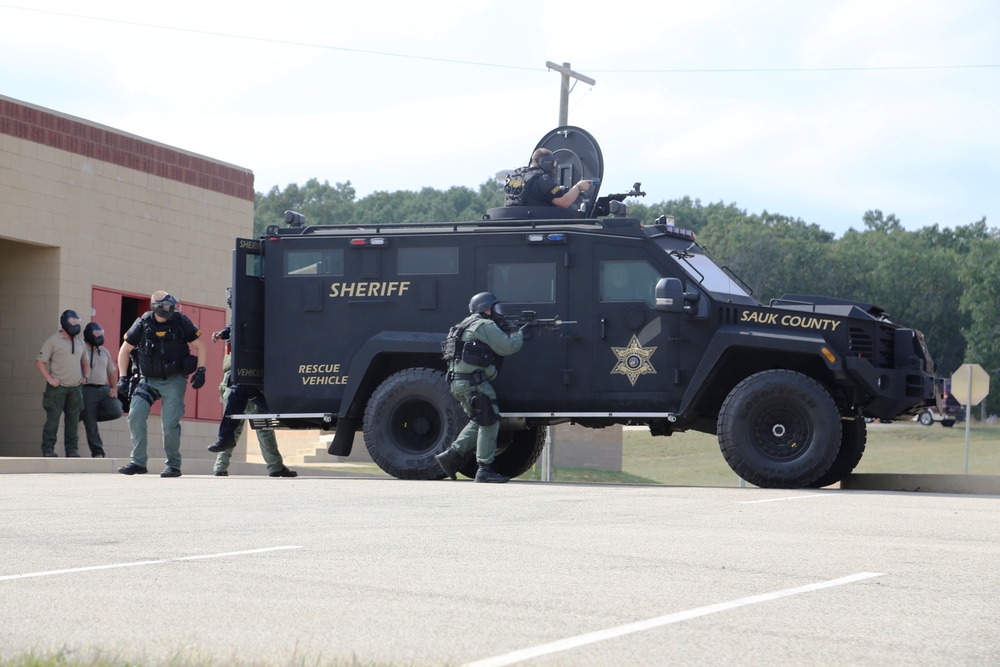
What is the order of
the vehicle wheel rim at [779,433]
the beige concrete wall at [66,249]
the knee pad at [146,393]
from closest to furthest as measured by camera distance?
1. the vehicle wheel rim at [779,433]
2. the knee pad at [146,393]
3. the beige concrete wall at [66,249]

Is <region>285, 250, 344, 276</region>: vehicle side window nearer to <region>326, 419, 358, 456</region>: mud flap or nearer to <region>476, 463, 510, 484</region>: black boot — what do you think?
<region>326, 419, 358, 456</region>: mud flap

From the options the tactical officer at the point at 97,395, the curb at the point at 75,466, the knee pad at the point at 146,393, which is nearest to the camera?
the knee pad at the point at 146,393

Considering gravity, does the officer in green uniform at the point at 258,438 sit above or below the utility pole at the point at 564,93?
below

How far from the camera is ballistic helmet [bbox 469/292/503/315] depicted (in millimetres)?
14367

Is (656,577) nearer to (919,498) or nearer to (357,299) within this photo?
(919,498)

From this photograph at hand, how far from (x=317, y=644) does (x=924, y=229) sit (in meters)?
117

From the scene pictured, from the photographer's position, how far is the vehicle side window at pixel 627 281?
14.9 metres

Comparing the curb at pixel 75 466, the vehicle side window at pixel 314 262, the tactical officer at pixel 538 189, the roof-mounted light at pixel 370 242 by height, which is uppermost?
A: the tactical officer at pixel 538 189

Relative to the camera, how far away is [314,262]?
16.0 metres

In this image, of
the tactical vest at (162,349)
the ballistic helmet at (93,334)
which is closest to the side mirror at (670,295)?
the tactical vest at (162,349)

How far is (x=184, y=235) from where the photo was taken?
24484mm

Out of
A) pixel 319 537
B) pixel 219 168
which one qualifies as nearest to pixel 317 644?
pixel 319 537

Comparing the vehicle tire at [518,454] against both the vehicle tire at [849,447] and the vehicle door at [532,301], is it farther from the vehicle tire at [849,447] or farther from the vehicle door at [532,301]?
the vehicle tire at [849,447]

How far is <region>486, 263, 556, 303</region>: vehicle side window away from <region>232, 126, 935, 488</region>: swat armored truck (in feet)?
0.04
